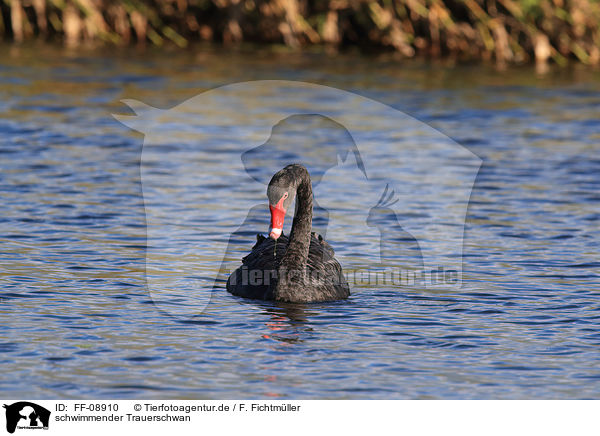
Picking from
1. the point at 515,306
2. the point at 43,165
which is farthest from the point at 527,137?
the point at 515,306

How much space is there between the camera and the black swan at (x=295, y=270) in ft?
32.6

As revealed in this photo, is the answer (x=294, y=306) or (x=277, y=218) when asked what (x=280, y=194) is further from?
(x=294, y=306)

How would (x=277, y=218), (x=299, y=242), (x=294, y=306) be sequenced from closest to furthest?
(x=277, y=218) < (x=294, y=306) < (x=299, y=242)

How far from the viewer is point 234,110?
20.1 m

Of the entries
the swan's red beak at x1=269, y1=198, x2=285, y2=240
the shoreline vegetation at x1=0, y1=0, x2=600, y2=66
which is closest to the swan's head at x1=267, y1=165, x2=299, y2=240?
the swan's red beak at x1=269, y1=198, x2=285, y2=240

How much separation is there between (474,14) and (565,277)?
13.7m

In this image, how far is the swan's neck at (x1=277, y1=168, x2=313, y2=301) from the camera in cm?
993

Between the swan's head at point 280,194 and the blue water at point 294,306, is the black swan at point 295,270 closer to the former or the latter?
the swan's head at point 280,194

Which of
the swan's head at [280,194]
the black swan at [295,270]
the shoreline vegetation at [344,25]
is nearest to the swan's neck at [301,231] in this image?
the black swan at [295,270]

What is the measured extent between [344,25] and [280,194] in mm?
17096

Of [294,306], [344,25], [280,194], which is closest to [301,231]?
[294,306]

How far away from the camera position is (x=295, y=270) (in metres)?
9.98
